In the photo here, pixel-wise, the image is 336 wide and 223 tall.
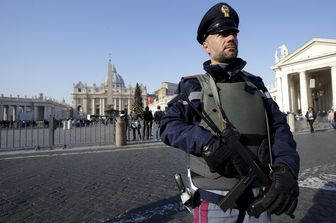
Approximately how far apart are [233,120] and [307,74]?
54170 millimetres

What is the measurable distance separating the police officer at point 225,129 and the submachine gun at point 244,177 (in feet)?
0.08

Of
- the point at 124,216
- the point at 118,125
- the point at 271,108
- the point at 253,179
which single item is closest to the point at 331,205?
the point at 124,216

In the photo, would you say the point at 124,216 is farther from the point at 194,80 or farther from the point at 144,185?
the point at 194,80

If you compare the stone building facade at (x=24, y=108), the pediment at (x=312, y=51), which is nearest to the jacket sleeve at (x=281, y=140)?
the pediment at (x=312, y=51)

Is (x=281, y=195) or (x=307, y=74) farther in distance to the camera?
(x=307, y=74)

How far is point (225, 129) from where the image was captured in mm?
1419

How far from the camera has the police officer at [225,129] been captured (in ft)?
4.59

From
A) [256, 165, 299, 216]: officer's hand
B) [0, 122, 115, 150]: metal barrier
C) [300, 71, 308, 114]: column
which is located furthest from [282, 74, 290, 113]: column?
[256, 165, 299, 216]: officer's hand

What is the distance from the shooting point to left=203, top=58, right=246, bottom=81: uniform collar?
1728mm

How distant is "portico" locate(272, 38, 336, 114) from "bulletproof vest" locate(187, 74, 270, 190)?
47.5 meters

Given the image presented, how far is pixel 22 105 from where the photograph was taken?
112000 mm

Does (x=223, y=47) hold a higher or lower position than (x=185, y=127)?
higher

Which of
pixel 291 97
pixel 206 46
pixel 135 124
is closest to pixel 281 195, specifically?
pixel 206 46

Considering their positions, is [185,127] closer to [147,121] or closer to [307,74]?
[147,121]
